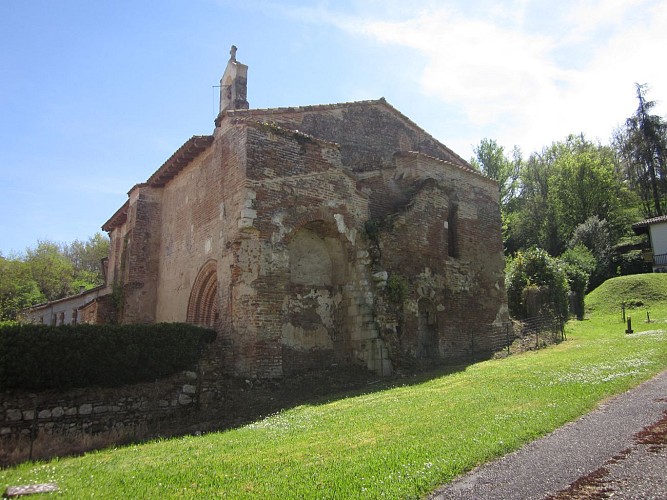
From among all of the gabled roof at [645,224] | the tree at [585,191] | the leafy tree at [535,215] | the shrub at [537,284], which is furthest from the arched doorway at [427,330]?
the tree at [585,191]

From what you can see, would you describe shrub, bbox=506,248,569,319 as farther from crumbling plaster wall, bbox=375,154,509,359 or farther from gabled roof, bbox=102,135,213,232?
gabled roof, bbox=102,135,213,232

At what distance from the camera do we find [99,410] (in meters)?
10.7

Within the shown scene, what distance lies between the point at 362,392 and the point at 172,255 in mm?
9792

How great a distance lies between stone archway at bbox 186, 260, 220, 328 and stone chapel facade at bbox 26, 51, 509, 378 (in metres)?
0.05

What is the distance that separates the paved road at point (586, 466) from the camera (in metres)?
5.11

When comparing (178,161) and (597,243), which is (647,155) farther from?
(178,161)

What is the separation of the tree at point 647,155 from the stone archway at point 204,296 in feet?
139

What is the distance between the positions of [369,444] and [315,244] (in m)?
9.02

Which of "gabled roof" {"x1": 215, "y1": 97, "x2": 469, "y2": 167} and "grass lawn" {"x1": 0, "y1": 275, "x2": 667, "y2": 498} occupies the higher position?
"gabled roof" {"x1": 215, "y1": 97, "x2": 469, "y2": 167}

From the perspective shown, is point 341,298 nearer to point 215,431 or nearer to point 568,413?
point 215,431

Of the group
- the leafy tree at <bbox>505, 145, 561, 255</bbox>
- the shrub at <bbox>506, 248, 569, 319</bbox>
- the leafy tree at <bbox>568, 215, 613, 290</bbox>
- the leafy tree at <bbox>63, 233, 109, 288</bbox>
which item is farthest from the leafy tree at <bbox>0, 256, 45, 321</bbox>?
the leafy tree at <bbox>568, 215, 613, 290</bbox>

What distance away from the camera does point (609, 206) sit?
44969 millimetres

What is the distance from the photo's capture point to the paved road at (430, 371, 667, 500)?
201 inches

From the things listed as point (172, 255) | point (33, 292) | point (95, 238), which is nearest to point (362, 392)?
point (172, 255)
